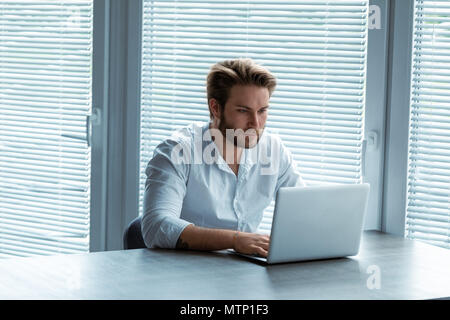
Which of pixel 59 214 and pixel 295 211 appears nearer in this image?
pixel 295 211

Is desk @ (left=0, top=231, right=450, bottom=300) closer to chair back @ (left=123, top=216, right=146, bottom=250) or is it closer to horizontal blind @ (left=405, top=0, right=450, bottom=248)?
chair back @ (left=123, top=216, right=146, bottom=250)

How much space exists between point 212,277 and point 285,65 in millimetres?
1350

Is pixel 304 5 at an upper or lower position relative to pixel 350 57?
upper

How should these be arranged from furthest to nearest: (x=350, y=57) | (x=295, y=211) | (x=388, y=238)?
(x=350, y=57)
(x=388, y=238)
(x=295, y=211)

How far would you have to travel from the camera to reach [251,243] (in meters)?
2.29

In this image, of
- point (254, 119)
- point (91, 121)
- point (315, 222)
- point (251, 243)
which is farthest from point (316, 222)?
point (91, 121)

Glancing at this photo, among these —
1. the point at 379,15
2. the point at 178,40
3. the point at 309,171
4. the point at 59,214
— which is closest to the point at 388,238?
the point at 309,171

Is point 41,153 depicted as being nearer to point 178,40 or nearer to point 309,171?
point 178,40

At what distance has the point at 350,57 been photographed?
3.02m

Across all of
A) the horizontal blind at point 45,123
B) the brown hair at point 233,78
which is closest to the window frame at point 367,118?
the horizontal blind at point 45,123

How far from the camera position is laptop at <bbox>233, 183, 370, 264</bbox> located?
2160mm

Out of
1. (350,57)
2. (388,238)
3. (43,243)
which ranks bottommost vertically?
(43,243)

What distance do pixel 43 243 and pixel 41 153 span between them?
1.58 ft
